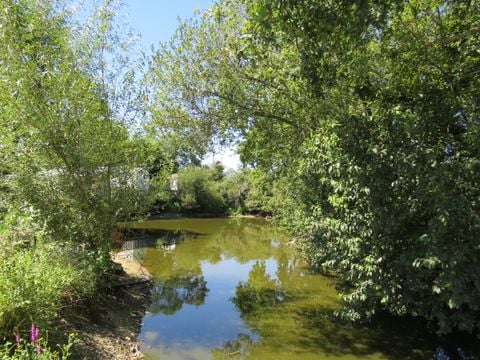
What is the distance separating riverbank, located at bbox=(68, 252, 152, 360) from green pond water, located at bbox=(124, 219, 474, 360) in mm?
327

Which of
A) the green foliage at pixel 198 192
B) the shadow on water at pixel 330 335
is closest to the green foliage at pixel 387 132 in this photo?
the shadow on water at pixel 330 335

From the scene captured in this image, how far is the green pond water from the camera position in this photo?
294 inches

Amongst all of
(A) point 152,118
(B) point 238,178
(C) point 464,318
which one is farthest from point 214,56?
(B) point 238,178

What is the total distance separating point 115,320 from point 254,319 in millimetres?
3193

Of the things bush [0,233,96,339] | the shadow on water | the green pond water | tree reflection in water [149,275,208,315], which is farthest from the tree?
the shadow on water

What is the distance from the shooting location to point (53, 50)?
7.63 metres

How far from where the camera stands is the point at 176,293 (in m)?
11.3

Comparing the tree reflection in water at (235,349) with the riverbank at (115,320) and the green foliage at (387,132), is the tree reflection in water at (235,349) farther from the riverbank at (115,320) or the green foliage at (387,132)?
the green foliage at (387,132)

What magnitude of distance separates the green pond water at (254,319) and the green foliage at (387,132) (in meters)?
1.35

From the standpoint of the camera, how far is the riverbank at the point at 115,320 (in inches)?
238

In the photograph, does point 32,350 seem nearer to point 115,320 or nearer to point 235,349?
point 115,320

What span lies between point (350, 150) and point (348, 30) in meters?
2.07

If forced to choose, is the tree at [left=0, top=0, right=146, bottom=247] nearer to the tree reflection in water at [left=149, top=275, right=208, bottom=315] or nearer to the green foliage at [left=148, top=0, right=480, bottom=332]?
the tree reflection in water at [left=149, top=275, right=208, bottom=315]

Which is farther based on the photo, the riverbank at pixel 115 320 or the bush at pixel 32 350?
the riverbank at pixel 115 320
